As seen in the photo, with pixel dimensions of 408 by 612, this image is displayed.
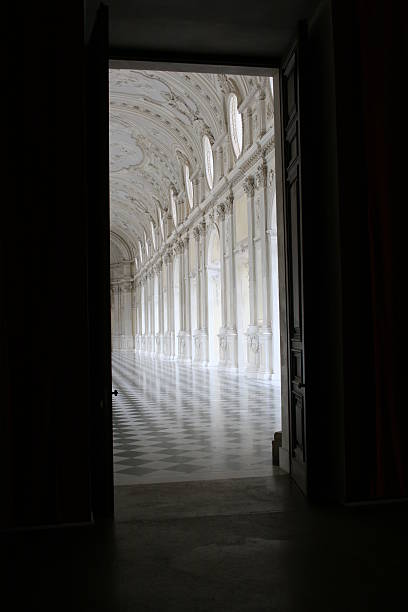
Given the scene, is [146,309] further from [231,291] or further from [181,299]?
[231,291]

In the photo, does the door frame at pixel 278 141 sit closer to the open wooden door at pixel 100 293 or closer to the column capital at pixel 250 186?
the open wooden door at pixel 100 293

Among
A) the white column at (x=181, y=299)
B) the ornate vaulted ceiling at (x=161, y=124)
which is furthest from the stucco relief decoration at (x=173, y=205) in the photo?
the white column at (x=181, y=299)

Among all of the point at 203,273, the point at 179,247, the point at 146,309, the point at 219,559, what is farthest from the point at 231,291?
the point at 146,309

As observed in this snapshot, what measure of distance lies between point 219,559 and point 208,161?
23.0 metres

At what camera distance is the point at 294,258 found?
208 inches

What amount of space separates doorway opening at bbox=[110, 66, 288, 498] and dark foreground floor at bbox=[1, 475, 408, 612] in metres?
1.25

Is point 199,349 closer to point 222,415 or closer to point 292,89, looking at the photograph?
point 222,415

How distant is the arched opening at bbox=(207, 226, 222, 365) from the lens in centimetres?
2495

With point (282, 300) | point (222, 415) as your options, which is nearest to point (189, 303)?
point (222, 415)

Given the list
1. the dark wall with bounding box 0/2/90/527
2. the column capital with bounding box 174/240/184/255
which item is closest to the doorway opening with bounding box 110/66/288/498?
the column capital with bounding box 174/240/184/255

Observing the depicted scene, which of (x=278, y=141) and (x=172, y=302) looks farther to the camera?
(x=172, y=302)

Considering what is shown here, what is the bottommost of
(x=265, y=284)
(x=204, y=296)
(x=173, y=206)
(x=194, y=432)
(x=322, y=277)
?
(x=194, y=432)

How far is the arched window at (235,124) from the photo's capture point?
20.7m

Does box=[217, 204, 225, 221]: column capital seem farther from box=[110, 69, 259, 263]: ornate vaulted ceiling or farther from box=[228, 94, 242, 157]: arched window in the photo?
box=[110, 69, 259, 263]: ornate vaulted ceiling
